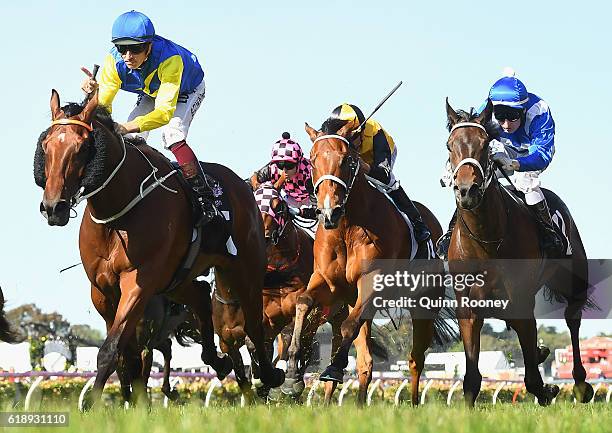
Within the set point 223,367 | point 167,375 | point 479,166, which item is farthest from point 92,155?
point 167,375

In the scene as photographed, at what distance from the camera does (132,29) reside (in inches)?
292

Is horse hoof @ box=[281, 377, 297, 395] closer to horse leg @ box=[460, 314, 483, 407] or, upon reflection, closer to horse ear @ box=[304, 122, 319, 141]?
horse leg @ box=[460, 314, 483, 407]

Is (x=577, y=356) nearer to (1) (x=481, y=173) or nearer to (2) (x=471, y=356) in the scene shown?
(2) (x=471, y=356)

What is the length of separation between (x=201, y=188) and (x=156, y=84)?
0.84 meters

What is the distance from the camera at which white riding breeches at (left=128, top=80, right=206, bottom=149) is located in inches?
308

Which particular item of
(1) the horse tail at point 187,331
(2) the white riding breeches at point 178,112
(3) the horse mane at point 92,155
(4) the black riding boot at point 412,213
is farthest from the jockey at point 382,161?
(1) the horse tail at point 187,331

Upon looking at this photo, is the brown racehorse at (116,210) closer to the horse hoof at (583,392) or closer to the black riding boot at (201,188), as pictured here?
the black riding boot at (201,188)

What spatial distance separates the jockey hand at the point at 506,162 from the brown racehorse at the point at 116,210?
204 cm

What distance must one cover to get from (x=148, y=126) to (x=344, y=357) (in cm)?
206

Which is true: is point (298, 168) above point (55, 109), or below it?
above

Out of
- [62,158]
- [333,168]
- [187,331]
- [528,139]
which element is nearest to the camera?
[62,158]

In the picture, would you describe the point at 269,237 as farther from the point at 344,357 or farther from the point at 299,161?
the point at 344,357

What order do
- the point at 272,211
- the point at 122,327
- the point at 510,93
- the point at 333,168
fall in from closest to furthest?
the point at 122,327, the point at 333,168, the point at 510,93, the point at 272,211

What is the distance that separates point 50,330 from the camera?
48.3 meters
